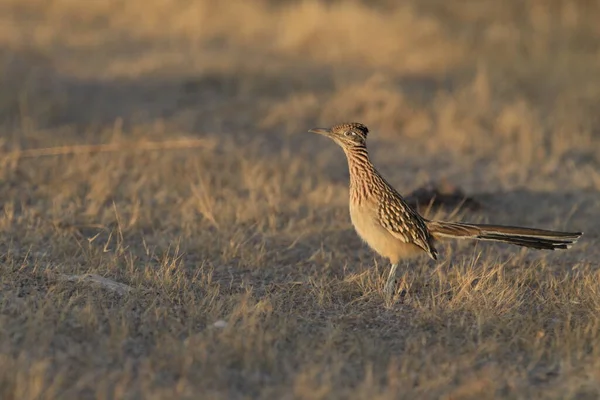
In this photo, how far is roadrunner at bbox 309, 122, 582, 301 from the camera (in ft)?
17.9

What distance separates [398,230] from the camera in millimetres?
5520

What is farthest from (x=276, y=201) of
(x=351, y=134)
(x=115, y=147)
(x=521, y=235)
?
(x=521, y=235)

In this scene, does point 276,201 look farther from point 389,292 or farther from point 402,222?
point 389,292

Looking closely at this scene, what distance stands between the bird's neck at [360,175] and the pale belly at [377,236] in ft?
0.31

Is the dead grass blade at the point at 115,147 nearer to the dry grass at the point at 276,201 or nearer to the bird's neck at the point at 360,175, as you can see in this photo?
the dry grass at the point at 276,201

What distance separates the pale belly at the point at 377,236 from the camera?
5.51 metres

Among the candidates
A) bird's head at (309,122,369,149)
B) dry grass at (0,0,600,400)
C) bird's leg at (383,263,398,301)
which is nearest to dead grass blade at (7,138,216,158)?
dry grass at (0,0,600,400)

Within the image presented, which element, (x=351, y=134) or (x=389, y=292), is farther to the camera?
(x=351, y=134)

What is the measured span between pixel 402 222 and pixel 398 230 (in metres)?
0.06

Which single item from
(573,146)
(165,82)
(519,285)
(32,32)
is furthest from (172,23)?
(519,285)

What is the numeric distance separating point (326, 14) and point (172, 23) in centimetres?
265

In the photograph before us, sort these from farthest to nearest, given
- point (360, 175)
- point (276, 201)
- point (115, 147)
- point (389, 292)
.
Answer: point (115, 147) → point (276, 201) → point (360, 175) → point (389, 292)

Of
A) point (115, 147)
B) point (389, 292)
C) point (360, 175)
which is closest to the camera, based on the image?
point (389, 292)

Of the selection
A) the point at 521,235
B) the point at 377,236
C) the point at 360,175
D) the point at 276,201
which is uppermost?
the point at 360,175
